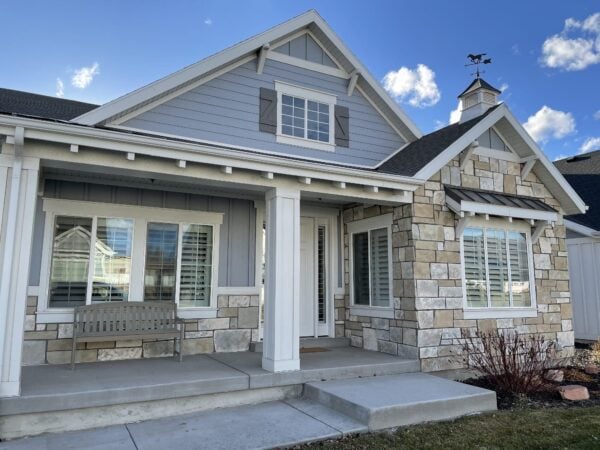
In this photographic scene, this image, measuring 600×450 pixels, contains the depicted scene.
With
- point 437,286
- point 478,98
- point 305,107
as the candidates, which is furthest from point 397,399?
point 478,98

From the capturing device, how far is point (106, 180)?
6.40m

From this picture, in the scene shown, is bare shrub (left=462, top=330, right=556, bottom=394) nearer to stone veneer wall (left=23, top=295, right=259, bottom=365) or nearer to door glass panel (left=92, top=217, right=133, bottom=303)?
stone veneer wall (left=23, top=295, right=259, bottom=365)

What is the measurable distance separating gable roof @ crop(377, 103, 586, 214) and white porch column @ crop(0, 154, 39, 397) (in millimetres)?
5110

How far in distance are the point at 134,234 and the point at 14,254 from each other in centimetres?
233

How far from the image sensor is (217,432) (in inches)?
169

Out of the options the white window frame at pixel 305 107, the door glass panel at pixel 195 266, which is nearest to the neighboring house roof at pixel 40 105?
the door glass panel at pixel 195 266

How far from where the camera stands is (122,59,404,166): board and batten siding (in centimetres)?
688

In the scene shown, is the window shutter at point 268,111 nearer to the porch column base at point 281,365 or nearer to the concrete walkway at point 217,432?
the porch column base at point 281,365

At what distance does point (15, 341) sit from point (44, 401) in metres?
0.65

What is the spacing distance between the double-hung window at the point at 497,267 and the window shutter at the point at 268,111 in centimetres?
372

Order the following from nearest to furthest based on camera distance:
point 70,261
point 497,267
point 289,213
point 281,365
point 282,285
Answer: point 281,365, point 282,285, point 289,213, point 70,261, point 497,267

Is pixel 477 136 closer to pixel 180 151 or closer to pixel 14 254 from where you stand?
pixel 180 151

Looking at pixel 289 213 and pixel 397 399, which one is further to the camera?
pixel 289 213

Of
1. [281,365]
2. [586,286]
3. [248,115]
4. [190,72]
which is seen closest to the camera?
[281,365]
